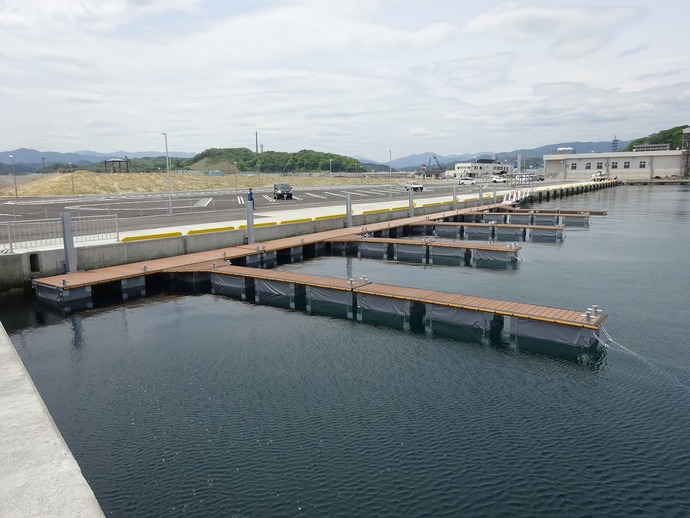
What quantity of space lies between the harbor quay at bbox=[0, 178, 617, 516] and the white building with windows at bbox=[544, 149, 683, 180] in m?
129

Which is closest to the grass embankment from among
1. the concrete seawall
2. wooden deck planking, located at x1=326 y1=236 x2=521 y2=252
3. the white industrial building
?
wooden deck planking, located at x1=326 y1=236 x2=521 y2=252

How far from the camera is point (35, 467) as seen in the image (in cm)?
884

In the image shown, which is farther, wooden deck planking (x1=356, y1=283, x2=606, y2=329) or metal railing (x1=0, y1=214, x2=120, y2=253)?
metal railing (x1=0, y1=214, x2=120, y2=253)

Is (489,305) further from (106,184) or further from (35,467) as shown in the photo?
(106,184)

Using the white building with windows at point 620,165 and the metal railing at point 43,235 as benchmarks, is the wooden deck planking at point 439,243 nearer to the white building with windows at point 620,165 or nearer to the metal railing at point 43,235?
the metal railing at point 43,235

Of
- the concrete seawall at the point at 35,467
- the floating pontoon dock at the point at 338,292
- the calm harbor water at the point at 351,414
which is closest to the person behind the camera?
the concrete seawall at the point at 35,467

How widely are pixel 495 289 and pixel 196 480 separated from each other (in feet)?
64.2

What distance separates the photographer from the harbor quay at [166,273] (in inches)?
330

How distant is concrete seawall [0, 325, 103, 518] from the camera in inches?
307

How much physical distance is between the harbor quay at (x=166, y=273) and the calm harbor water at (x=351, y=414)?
168 centimetres

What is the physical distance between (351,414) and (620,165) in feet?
564

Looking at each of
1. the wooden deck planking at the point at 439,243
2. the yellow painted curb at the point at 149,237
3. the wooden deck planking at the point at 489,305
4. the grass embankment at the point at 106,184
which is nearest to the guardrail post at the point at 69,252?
the yellow painted curb at the point at 149,237

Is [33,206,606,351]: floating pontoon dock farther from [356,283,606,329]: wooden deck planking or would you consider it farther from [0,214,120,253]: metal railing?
[0,214,120,253]: metal railing

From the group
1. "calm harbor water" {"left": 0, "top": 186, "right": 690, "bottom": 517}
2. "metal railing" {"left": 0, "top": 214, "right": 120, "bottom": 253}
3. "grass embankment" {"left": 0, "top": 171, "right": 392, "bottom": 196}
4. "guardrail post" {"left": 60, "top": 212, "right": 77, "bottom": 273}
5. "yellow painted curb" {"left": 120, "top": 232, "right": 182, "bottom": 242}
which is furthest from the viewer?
"grass embankment" {"left": 0, "top": 171, "right": 392, "bottom": 196}
